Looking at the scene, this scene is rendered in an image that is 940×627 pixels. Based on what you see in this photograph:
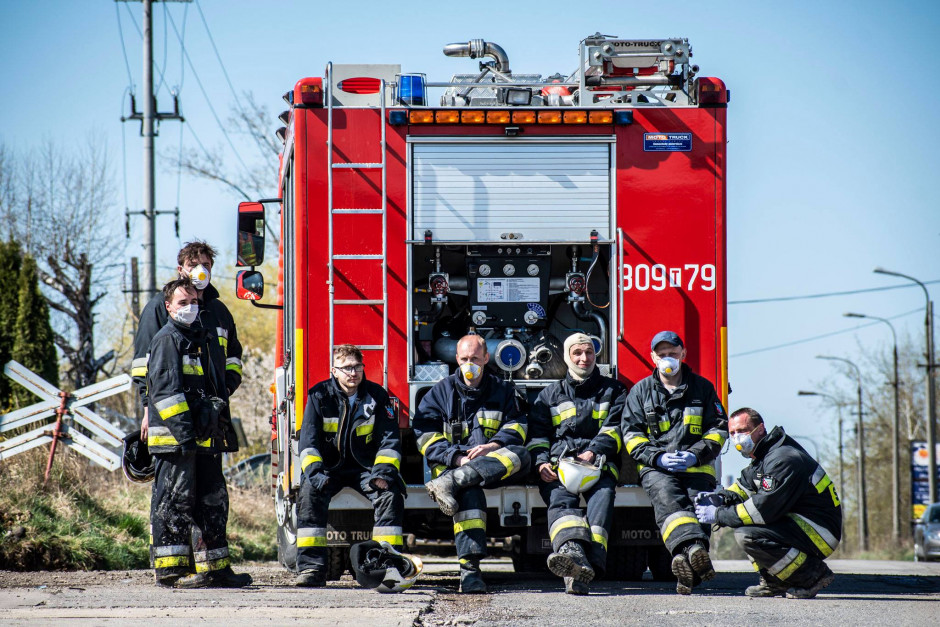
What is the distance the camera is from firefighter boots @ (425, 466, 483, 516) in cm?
751

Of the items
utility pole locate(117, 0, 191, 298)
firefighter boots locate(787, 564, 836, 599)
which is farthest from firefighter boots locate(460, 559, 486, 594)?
utility pole locate(117, 0, 191, 298)

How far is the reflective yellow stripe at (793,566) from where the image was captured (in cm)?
727

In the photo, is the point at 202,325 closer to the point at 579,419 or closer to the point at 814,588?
the point at 579,419

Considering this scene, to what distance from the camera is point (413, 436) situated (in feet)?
27.0

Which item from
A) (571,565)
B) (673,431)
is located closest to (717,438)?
(673,431)

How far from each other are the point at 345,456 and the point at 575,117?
2700 mm

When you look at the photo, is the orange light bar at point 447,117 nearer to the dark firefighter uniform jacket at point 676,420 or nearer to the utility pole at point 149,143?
the dark firefighter uniform jacket at point 676,420

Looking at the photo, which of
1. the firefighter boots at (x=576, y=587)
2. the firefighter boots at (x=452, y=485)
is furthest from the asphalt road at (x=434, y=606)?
the firefighter boots at (x=452, y=485)

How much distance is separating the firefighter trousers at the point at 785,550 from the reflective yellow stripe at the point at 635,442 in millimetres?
825

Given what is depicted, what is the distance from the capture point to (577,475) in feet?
25.1

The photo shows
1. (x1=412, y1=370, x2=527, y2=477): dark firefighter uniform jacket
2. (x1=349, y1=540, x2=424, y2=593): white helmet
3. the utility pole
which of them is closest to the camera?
(x1=349, y1=540, x2=424, y2=593): white helmet

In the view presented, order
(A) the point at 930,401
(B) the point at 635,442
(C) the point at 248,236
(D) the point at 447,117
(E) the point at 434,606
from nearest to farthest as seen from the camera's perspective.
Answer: (E) the point at 434,606 → (B) the point at 635,442 → (D) the point at 447,117 → (C) the point at 248,236 → (A) the point at 930,401

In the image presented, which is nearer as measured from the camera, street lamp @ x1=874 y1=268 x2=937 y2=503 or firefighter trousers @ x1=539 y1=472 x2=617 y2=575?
firefighter trousers @ x1=539 y1=472 x2=617 y2=575

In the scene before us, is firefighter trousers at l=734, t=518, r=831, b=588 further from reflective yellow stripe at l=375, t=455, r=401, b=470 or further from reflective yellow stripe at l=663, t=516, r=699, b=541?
reflective yellow stripe at l=375, t=455, r=401, b=470
